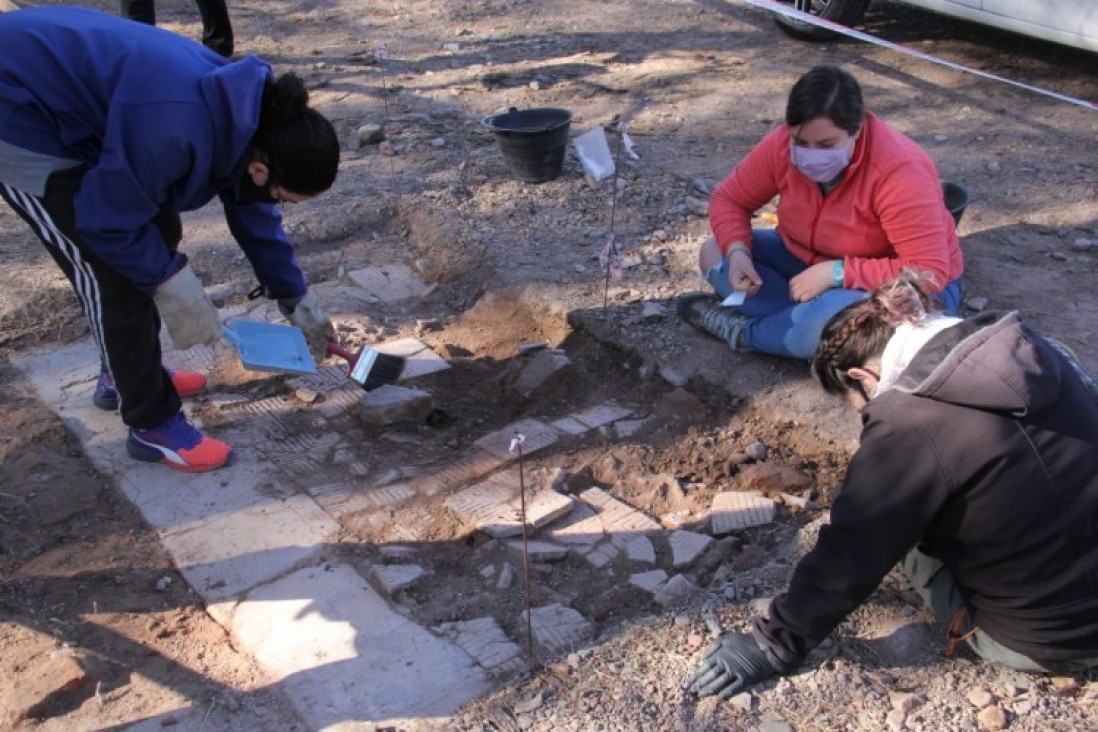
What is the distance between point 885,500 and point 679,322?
7.18 feet

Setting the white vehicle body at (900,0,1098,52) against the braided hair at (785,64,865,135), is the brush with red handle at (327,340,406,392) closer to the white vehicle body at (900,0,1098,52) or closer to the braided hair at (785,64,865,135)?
the braided hair at (785,64,865,135)

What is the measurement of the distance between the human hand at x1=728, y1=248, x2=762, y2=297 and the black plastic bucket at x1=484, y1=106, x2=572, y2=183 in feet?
5.67

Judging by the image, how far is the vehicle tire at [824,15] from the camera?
7.59m

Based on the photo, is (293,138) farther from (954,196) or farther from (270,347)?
(954,196)

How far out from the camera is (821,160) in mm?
3494

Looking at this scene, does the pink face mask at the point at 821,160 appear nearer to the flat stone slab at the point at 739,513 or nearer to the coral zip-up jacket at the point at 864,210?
the coral zip-up jacket at the point at 864,210

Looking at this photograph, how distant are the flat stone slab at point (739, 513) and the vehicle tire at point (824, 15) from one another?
5389 millimetres

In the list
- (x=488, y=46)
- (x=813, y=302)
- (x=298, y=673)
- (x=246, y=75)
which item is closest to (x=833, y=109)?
(x=813, y=302)

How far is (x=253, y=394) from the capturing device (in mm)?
4148

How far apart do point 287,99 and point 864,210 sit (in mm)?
2036

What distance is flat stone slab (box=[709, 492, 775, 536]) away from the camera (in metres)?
3.25

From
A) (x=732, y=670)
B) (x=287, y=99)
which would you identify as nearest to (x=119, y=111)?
(x=287, y=99)

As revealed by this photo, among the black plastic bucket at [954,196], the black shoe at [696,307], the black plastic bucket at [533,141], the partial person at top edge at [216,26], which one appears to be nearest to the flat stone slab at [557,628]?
the black shoe at [696,307]

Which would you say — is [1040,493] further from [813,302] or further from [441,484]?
[441,484]
